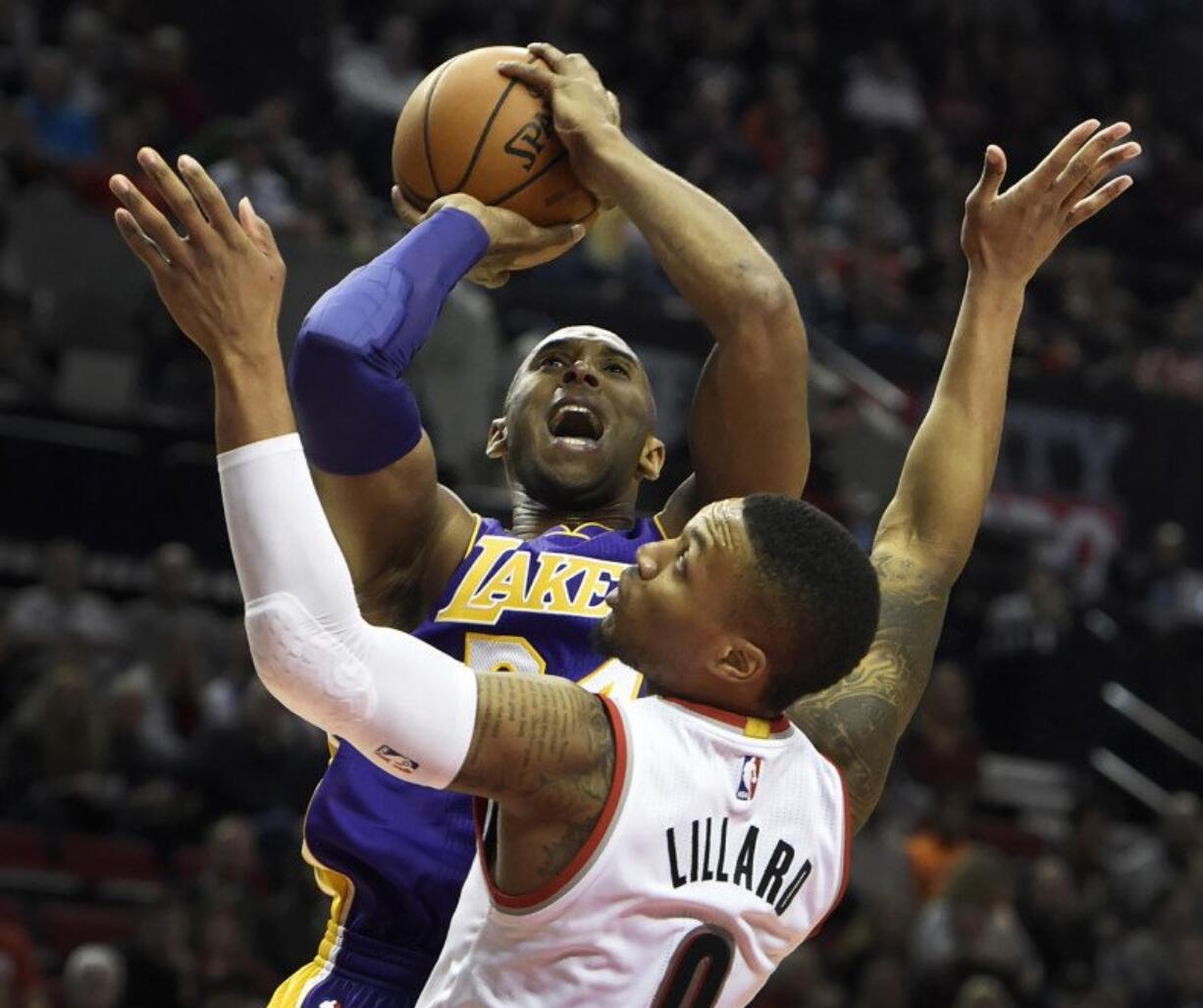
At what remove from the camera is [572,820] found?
318cm

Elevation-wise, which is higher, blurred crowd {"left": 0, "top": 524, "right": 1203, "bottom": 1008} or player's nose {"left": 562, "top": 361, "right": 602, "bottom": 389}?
player's nose {"left": 562, "top": 361, "right": 602, "bottom": 389}

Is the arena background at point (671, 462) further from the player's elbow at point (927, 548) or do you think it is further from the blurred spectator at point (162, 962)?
the player's elbow at point (927, 548)

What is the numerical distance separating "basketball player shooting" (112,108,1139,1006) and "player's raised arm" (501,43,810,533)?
0.76 metres

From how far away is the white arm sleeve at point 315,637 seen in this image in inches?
119

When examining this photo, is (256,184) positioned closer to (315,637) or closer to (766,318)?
(766,318)

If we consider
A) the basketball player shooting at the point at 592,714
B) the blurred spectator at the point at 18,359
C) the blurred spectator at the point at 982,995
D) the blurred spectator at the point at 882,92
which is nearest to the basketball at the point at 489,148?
the basketball player shooting at the point at 592,714

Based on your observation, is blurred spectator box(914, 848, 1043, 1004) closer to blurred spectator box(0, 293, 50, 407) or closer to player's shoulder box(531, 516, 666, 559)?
blurred spectator box(0, 293, 50, 407)

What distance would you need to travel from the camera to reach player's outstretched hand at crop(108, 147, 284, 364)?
3033 mm

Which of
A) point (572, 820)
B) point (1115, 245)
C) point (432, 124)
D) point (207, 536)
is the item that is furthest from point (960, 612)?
point (572, 820)

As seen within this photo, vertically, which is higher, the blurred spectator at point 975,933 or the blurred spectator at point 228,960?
the blurred spectator at point 228,960

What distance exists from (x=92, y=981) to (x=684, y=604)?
5.78 metres

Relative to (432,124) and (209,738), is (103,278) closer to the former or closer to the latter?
(209,738)

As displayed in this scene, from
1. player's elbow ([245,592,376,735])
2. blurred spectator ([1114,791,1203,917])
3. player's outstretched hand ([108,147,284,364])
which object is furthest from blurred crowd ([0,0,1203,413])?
player's elbow ([245,592,376,735])

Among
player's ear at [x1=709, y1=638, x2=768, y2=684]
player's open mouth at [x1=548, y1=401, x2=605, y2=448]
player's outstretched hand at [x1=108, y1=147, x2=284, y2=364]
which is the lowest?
player's ear at [x1=709, y1=638, x2=768, y2=684]
